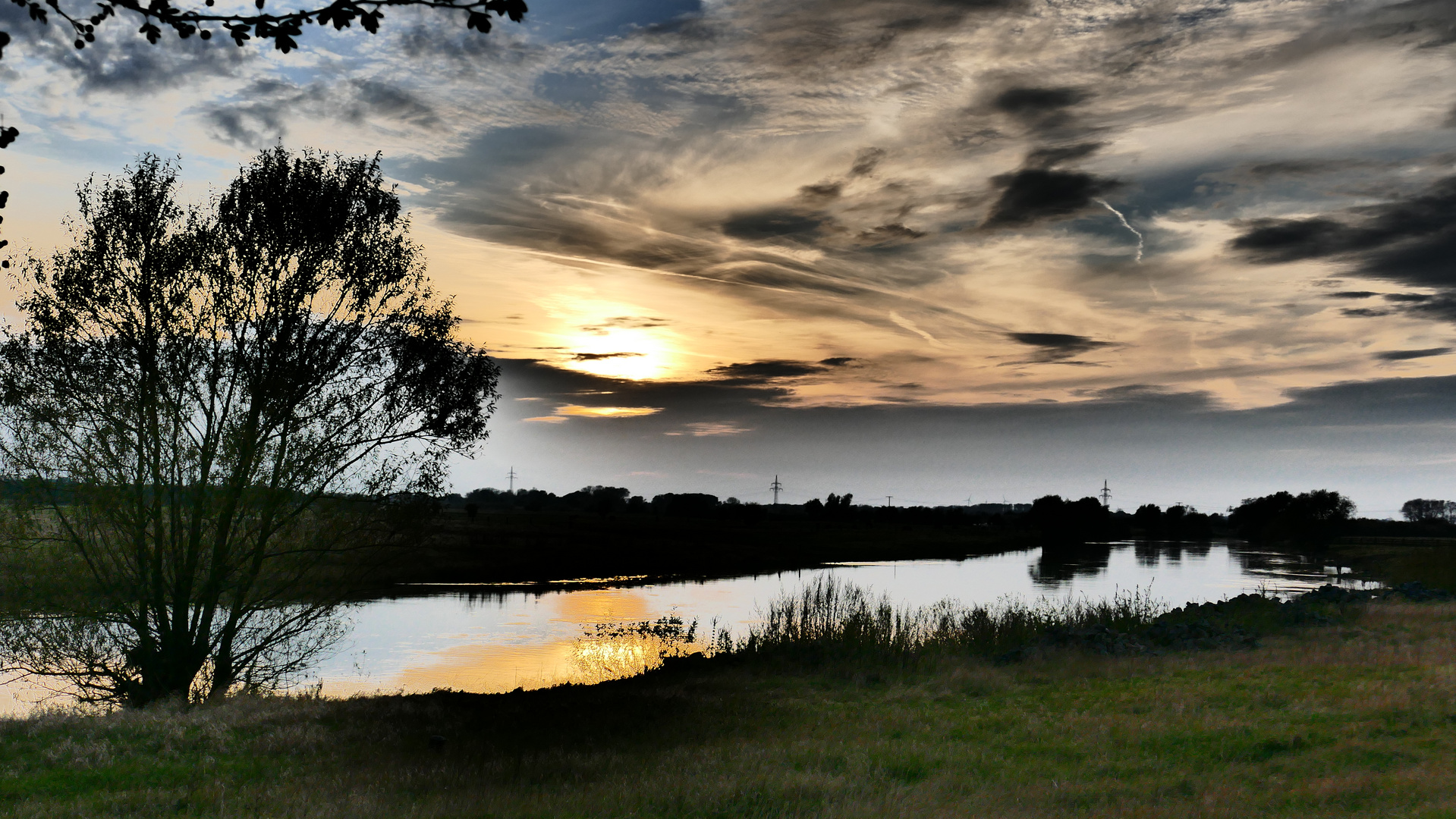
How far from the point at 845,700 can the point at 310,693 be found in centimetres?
1411

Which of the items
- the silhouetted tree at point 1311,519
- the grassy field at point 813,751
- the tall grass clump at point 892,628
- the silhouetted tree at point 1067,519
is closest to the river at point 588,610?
the tall grass clump at point 892,628

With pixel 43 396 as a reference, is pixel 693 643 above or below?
below

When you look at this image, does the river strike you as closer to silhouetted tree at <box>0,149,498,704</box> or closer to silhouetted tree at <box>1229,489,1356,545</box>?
silhouetted tree at <box>0,149,498,704</box>

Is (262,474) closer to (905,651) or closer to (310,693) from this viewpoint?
(310,693)

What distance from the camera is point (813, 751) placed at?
15391 mm

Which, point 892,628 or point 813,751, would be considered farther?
point 892,628

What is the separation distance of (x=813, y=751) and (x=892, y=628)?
54.9ft

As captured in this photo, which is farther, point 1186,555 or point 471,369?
point 1186,555

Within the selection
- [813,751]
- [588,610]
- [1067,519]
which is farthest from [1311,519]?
[813,751]

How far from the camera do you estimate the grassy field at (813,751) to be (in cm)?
1200

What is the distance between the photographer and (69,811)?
11.3 metres

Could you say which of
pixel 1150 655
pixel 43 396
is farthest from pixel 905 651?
pixel 43 396

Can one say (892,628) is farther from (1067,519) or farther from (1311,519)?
(1067,519)

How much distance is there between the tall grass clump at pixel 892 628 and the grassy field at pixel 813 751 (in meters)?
6.20
